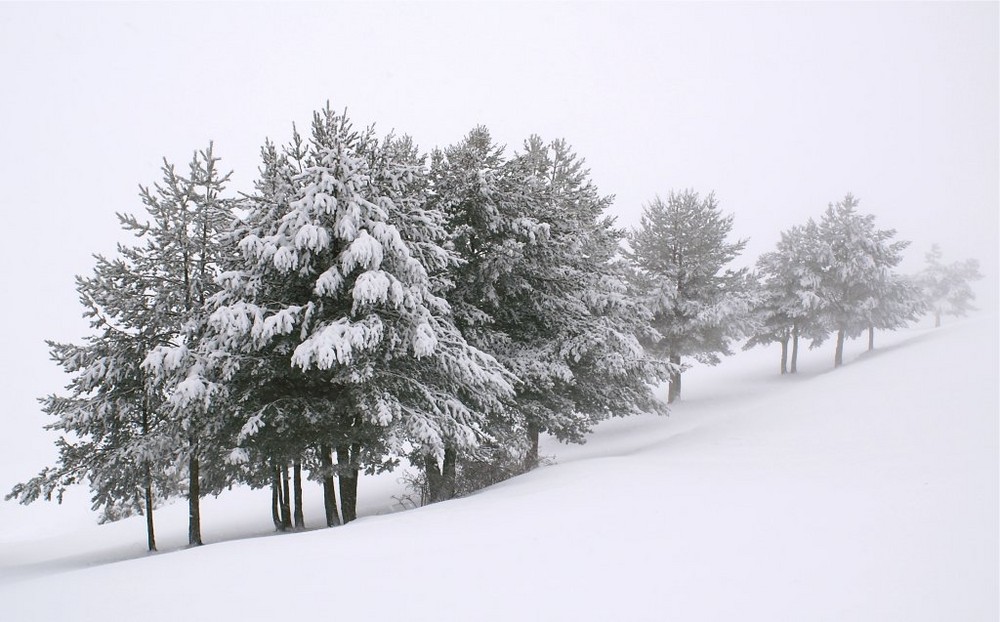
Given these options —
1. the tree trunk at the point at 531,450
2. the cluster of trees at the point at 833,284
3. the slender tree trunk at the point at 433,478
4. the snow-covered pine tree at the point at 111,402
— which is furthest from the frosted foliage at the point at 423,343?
the cluster of trees at the point at 833,284

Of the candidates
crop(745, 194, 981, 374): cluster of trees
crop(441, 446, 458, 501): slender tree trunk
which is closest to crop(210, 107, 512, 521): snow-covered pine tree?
crop(441, 446, 458, 501): slender tree trunk

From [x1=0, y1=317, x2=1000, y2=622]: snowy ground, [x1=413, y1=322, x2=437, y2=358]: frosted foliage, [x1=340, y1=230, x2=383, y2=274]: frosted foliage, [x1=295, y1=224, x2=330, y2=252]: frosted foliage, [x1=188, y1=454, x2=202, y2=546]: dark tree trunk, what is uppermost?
[x1=295, y1=224, x2=330, y2=252]: frosted foliage

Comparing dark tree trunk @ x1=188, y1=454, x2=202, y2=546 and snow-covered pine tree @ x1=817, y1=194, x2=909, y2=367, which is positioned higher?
snow-covered pine tree @ x1=817, y1=194, x2=909, y2=367

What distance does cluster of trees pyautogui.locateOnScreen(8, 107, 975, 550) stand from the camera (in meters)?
10.1

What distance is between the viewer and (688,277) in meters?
25.5

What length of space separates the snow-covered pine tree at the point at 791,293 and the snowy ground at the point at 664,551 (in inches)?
727

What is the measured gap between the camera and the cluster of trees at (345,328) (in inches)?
399

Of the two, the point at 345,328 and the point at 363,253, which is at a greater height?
the point at 363,253

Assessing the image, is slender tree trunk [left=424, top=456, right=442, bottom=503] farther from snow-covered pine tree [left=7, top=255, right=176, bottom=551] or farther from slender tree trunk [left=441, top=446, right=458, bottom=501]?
snow-covered pine tree [left=7, top=255, right=176, bottom=551]

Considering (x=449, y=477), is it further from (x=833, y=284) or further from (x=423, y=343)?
(x=833, y=284)

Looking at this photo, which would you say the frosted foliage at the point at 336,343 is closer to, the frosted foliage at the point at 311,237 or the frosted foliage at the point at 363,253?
the frosted foliage at the point at 363,253

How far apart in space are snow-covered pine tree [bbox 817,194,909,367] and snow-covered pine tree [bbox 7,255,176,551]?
3087 cm

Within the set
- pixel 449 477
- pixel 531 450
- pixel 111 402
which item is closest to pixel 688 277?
pixel 531 450

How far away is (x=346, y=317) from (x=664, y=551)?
22.2ft
